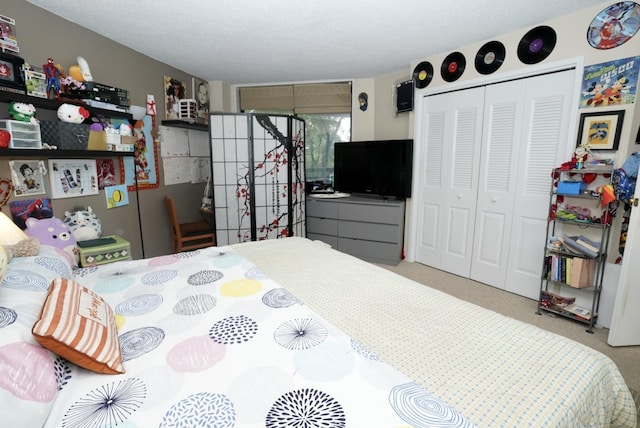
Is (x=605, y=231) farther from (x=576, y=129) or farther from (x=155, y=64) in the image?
(x=155, y=64)

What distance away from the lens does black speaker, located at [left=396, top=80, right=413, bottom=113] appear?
363 cm

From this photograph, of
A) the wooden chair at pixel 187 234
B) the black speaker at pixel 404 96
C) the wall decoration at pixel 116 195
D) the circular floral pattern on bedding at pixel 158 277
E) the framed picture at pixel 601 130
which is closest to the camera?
the circular floral pattern on bedding at pixel 158 277

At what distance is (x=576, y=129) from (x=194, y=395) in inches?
123

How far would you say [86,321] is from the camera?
1.00 metres

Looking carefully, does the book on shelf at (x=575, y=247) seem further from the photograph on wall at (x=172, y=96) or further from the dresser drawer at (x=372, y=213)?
the photograph on wall at (x=172, y=96)

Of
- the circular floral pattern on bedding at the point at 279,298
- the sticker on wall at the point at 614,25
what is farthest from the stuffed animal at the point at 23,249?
the sticker on wall at the point at 614,25

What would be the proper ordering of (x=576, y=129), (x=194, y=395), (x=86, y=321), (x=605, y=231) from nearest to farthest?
(x=194, y=395) < (x=86, y=321) < (x=605, y=231) < (x=576, y=129)

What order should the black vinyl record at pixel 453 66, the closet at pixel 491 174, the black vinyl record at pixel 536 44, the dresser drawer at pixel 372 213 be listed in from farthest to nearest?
the dresser drawer at pixel 372 213, the black vinyl record at pixel 453 66, the closet at pixel 491 174, the black vinyl record at pixel 536 44

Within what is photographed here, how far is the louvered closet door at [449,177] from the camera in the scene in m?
3.24

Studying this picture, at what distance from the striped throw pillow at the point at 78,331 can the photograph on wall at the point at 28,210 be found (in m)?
1.57

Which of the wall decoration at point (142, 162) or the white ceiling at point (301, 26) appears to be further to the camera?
the wall decoration at point (142, 162)

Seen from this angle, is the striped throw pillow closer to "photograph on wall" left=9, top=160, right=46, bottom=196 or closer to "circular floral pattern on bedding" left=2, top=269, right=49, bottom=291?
"circular floral pattern on bedding" left=2, top=269, right=49, bottom=291

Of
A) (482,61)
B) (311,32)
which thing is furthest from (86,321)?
(482,61)

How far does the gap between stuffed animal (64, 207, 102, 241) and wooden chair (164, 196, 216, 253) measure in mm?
801
